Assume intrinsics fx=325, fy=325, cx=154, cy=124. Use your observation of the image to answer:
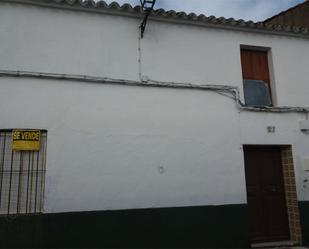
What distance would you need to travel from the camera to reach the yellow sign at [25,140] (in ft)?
18.3

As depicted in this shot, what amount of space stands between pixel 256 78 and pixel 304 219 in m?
3.19

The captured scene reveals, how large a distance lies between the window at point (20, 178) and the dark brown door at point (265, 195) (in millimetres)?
4169

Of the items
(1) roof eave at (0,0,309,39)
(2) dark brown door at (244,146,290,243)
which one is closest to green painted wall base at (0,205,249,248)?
(2) dark brown door at (244,146,290,243)

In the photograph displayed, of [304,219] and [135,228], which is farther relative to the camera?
[304,219]

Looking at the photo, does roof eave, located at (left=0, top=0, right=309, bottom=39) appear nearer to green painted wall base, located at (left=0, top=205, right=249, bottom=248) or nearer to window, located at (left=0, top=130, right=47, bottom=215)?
window, located at (left=0, top=130, right=47, bottom=215)

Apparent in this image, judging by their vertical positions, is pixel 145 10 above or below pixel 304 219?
above

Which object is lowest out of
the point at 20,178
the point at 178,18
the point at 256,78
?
the point at 20,178

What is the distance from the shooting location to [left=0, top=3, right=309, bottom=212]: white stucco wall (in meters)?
5.72

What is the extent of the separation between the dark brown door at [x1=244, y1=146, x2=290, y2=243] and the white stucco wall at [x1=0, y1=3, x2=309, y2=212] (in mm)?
353

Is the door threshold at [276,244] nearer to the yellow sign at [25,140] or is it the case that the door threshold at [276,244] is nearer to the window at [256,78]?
the window at [256,78]

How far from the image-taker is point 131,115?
618 centimetres

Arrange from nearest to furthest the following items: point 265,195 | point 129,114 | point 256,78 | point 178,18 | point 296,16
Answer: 1. point 129,114
2. point 178,18
3. point 265,195
4. point 256,78
5. point 296,16

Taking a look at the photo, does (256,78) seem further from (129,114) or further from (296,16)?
(296,16)

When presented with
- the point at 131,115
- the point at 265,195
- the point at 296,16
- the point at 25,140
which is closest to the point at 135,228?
the point at 131,115
